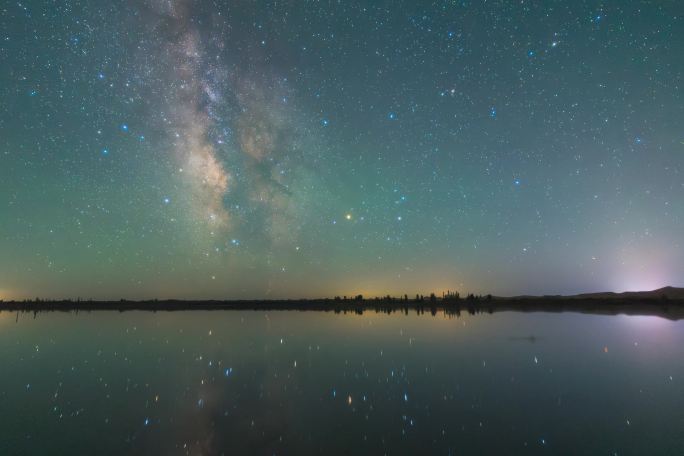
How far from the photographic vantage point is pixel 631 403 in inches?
496

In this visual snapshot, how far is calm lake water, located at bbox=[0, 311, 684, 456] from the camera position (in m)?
9.63

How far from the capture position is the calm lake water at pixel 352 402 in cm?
963

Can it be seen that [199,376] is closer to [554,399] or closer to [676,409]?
[554,399]

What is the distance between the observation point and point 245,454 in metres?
8.90

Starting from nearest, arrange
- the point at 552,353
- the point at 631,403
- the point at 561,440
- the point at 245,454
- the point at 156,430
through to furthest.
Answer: the point at 245,454 → the point at 561,440 → the point at 156,430 → the point at 631,403 → the point at 552,353

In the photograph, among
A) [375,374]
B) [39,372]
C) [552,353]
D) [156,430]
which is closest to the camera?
[156,430]

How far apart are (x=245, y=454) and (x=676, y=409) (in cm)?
1231

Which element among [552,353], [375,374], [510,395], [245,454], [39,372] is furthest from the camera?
[552,353]

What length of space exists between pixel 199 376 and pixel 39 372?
337 inches

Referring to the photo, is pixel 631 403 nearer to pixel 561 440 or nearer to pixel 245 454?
pixel 561 440

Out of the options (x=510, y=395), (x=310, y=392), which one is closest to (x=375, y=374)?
(x=310, y=392)

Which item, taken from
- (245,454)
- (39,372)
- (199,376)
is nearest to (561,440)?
(245,454)

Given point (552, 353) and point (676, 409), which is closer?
point (676, 409)

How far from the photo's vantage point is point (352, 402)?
43.3 ft
